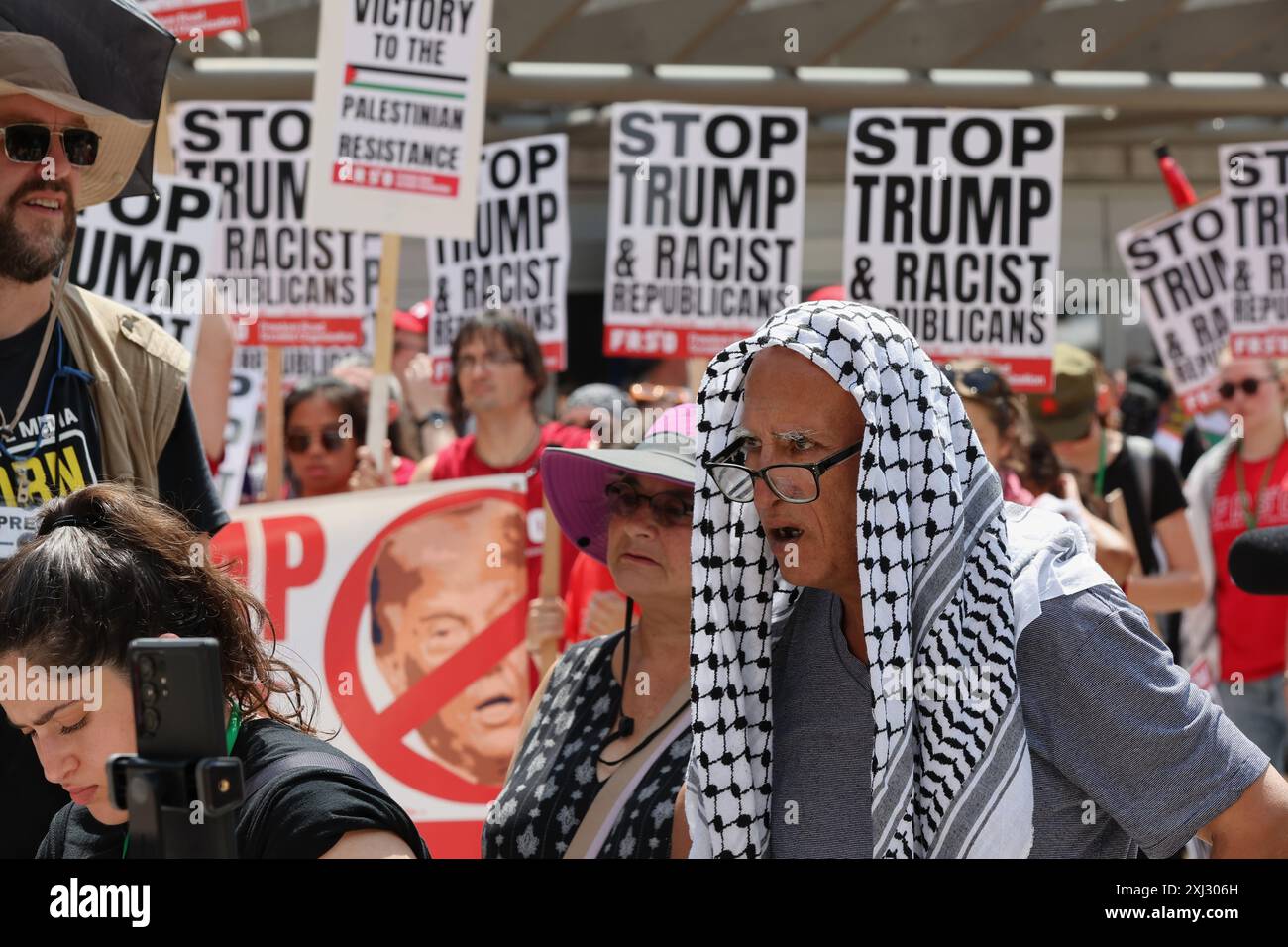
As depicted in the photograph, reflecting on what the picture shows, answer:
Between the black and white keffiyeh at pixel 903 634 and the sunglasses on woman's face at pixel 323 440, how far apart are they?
3.99m

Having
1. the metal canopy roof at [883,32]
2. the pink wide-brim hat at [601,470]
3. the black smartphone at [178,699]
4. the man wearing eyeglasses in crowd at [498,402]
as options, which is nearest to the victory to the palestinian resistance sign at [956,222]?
the man wearing eyeglasses in crowd at [498,402]

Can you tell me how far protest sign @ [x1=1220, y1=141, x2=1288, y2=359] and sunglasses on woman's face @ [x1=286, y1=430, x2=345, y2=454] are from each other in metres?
4.34

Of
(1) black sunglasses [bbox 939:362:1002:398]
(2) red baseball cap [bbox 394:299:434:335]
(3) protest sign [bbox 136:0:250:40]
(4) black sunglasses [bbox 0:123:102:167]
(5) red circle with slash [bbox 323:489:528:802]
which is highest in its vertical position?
(3) protest sign [bbox 136:0:250:40]

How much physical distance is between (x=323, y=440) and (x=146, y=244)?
35.5 inches

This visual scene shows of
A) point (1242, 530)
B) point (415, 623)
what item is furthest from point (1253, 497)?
point (415, 623)

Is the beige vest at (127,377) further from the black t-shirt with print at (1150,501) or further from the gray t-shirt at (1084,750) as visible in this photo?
the black t-shirt with print at (1150,501)

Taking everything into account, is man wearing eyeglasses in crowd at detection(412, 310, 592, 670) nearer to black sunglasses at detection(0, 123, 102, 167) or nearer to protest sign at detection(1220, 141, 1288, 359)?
black sunglasses at detection(0, 123, 102, 167)

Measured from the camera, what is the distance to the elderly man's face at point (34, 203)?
291cm

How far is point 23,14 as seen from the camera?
9.89 feet

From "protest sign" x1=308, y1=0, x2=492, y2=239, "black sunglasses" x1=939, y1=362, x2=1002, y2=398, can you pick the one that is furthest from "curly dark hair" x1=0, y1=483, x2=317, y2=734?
"protest sign" x1=308, y1=0, x2=492, y2=239

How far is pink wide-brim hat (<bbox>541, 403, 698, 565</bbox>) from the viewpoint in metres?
3.11
